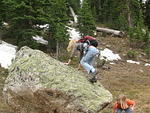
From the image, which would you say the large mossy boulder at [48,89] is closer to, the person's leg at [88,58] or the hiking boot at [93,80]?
the hiking boot at [93,80]

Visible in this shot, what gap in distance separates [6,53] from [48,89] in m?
14.0

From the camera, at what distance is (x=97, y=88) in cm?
1230

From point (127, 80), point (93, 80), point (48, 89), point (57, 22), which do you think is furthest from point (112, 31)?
point (48, 89)

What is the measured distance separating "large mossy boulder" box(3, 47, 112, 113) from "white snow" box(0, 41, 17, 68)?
1014 centimetres

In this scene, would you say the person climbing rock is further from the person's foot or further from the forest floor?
→ the forest floor

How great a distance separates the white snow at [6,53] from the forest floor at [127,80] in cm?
146

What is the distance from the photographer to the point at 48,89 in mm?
11648

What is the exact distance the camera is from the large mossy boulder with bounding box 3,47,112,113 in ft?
38.0

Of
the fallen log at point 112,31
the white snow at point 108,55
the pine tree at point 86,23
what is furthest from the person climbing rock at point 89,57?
the fallen log at point 112,31

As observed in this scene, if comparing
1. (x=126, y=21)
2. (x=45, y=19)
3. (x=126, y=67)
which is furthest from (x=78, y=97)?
(x=126, y=21)

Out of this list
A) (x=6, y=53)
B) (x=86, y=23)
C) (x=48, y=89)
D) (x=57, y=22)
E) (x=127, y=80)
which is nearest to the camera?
(x=48, y=89)

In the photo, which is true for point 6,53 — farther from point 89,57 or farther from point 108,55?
point 89,57

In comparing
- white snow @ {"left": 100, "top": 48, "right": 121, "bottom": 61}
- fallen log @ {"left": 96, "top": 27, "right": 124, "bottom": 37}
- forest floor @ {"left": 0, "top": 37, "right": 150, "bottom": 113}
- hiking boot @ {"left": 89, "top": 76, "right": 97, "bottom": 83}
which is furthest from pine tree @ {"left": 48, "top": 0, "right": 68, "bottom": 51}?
fallen log @ {"left": 96, "top": 27, "right": 124, "bottom": 37}

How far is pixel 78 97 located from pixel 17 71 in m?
2.51
